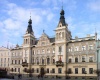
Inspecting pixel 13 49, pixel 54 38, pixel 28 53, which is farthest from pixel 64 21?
pixel 13 49

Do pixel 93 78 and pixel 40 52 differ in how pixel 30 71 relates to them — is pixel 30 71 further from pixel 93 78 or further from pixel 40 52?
pixel 93 78

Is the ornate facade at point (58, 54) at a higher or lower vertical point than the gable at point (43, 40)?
lower

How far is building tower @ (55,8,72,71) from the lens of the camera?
5934 cm

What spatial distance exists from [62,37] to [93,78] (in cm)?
1605

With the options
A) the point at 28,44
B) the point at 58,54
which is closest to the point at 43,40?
the point at 28,44

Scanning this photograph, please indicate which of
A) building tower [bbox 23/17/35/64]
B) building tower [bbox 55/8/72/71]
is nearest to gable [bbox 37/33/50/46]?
building tower [bbox 23/17/35/64]

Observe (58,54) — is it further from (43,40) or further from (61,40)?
(43,40)

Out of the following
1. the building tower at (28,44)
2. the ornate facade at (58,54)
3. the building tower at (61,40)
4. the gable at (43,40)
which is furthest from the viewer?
the building tower at (28,44)

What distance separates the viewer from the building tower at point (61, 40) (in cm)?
5934

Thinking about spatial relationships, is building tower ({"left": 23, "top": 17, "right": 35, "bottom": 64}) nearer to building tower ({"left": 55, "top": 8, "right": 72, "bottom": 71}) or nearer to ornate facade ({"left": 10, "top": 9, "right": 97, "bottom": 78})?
ornate facade ({"left": 10, "top": 9, "right": 97, "bottom": 78})

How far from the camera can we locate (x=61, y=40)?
6022 cm

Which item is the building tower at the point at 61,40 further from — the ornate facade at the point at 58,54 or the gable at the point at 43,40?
the gable at the point at 43,40

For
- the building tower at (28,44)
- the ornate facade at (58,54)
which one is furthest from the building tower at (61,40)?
the building tower at (28,44)

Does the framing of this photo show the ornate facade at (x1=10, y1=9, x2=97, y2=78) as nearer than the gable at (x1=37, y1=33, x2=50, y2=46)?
Yes
